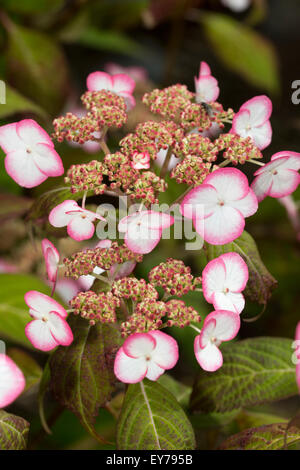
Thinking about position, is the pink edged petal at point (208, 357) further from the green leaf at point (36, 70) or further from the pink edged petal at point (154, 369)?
the green leaf at point (36, 70)

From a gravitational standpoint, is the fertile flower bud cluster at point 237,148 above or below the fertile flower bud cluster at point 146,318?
above

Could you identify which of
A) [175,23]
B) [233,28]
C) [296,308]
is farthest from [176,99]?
→ [233,28]

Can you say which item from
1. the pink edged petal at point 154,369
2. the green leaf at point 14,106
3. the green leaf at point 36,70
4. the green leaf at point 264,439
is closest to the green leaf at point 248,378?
the green leaf at point 264,439

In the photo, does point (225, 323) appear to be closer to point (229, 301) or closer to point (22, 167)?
point (229, 301)

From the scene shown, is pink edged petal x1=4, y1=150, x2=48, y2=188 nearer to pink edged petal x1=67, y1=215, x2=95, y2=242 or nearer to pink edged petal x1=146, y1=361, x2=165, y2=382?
pink edged petal x1=67, y1=215, x2=95, y2=242

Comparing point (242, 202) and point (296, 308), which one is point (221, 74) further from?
point (242, 202)

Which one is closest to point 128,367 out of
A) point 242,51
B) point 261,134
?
point 261,134
